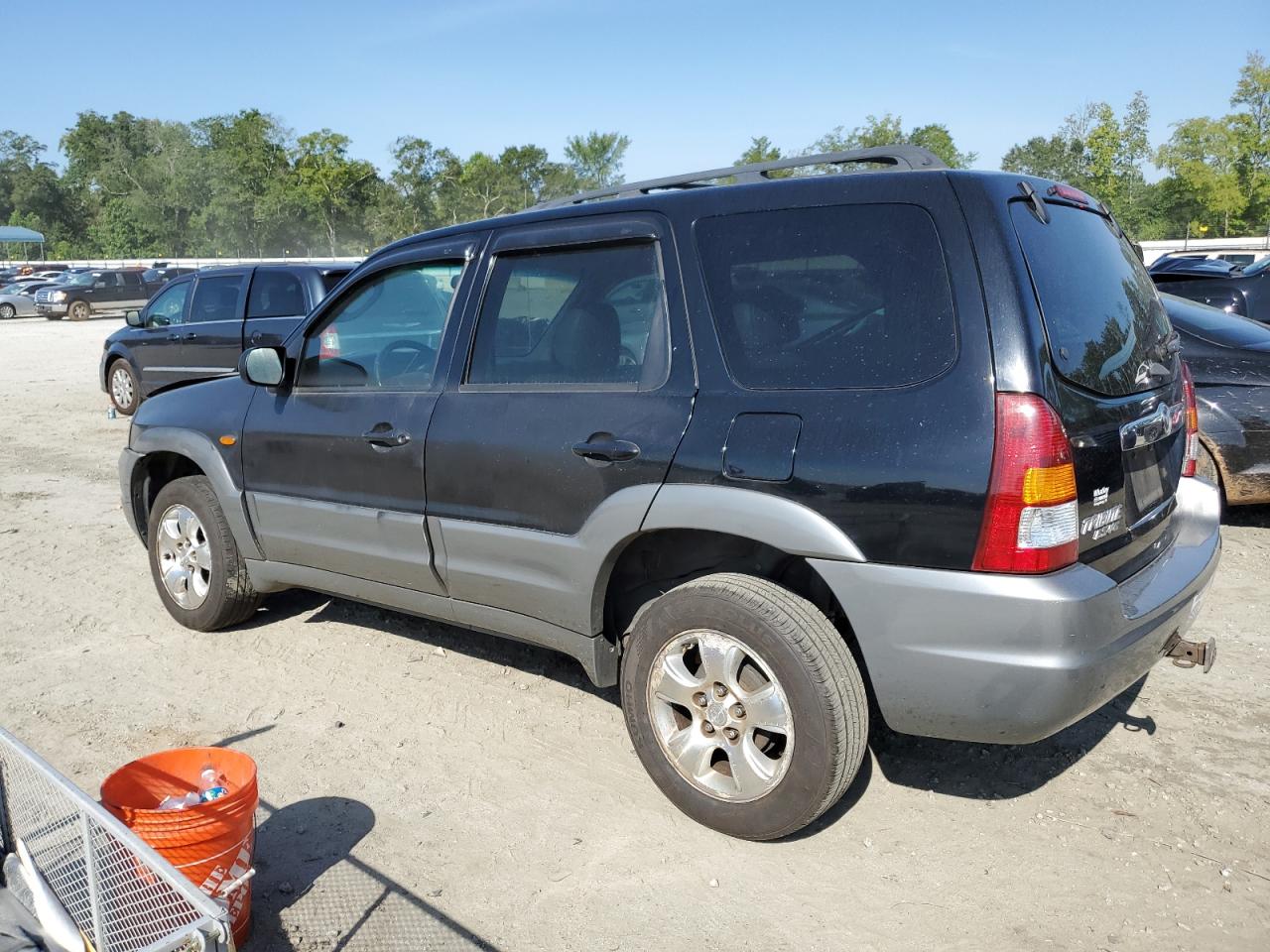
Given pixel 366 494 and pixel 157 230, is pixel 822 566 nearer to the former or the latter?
pixel 366 494

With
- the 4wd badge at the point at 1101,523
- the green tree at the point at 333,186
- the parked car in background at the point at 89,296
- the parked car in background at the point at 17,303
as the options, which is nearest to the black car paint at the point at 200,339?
the 4wd badge at the point at 1101,523

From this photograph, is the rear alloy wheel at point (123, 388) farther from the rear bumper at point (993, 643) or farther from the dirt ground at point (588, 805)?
the rear bumper at point (993, 643)

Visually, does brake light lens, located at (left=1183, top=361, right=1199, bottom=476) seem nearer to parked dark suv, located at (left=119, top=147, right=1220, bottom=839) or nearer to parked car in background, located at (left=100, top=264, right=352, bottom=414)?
parked dark suv, located at (left=119, top=147, right=1220, bottom=839)

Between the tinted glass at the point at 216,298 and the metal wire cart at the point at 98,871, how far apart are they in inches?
383

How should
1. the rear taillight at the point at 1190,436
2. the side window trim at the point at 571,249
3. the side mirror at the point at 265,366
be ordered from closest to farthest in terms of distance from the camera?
the side window trim at the point at 571,249 → the rear taillight at the point at 1190,436 → the side mirror at the point at 265,366

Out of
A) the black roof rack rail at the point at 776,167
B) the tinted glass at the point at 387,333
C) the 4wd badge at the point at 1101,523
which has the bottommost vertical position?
the 4wd badge at the point at 1101,523

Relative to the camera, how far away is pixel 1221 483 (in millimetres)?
6145

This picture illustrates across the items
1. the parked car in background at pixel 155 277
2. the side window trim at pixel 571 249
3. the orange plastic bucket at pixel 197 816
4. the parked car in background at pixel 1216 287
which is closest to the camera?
the orange plastic bucket at pixel 197 816

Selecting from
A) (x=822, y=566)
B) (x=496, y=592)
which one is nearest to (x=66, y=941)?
(x=496, y=592)

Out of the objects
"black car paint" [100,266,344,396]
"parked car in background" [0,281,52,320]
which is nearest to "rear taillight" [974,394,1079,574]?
"black car paint" [100,266,344,396]

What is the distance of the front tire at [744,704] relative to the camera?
2.85m

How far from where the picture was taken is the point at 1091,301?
9.77 feet

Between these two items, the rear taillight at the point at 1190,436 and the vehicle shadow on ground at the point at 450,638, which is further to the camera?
the vehicle shadow on ground at the point at 450,638

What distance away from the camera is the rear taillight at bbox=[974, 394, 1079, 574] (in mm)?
2566
